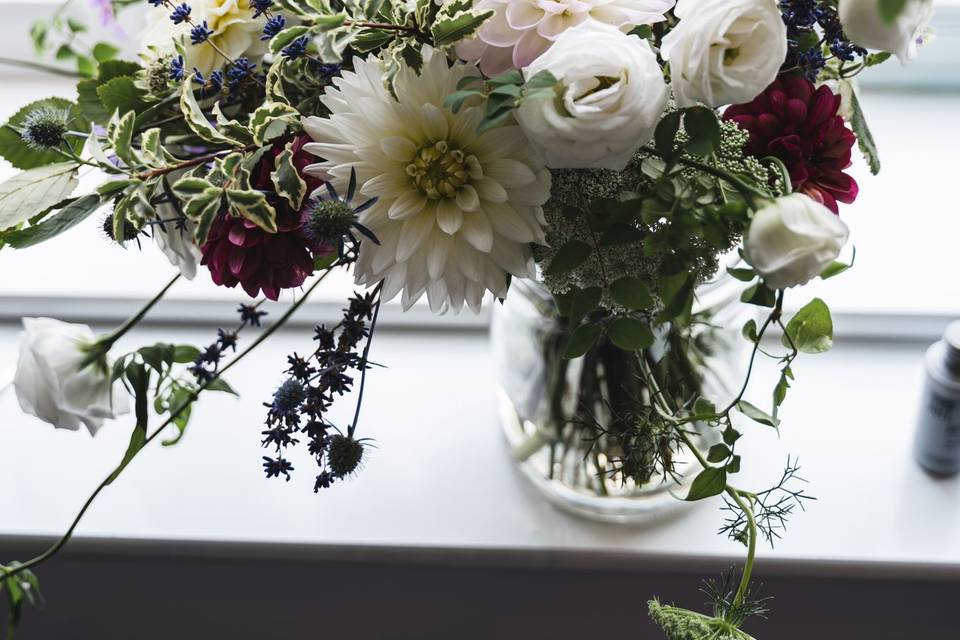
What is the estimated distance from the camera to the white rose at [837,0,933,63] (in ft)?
1.29

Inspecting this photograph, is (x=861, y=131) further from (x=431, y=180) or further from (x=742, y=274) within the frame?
(x=431, y=180)

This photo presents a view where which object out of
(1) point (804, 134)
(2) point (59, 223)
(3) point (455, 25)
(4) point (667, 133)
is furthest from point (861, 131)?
(2) point (59, 223)

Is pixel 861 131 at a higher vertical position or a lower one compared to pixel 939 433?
higher

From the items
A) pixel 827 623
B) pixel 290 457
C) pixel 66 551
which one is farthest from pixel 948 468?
pixel 66 551

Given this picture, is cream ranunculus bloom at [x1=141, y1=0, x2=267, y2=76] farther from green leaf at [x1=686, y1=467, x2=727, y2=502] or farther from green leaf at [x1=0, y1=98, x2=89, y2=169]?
green leaf at [x1=686, y1=467, x2=727, y2=502]

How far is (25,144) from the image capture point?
24.0 inches

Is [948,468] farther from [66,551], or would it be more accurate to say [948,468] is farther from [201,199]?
[66,551]

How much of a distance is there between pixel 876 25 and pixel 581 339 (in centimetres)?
25

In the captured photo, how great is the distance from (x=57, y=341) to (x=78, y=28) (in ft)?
1.47

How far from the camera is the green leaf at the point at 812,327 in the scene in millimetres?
582

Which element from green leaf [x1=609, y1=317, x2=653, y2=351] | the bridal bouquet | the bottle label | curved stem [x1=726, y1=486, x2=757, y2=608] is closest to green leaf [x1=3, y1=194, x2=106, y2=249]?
the bridal bouquet

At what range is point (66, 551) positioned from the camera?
0.84 meters

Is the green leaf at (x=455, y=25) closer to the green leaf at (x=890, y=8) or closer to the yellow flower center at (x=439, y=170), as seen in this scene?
the yellow flower center at (x=439, y=170)

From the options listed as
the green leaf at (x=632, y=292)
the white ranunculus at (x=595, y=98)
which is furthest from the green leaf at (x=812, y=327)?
the white ranunculus at (x=595, y=98)
